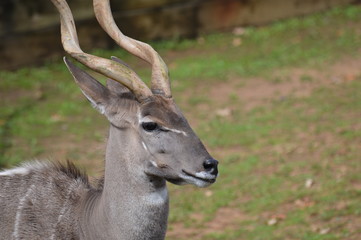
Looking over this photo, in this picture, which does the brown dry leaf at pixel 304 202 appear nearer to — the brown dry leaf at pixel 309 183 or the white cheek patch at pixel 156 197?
the brown dry leaf at pixel 309 183

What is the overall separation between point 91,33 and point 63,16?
6.67 m

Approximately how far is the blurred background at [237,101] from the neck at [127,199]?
39 cm

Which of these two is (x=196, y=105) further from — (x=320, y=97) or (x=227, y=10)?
(x=227, y=10)

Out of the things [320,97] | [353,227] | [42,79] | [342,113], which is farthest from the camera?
[42,79]

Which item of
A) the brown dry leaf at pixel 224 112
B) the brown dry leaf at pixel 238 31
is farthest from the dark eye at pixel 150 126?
the brown dry leaf at pixel 238 31

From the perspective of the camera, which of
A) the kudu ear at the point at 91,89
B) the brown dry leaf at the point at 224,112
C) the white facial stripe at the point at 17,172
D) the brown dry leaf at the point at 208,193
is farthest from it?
the brown dry leaf at the point at 224,112

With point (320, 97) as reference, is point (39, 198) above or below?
above

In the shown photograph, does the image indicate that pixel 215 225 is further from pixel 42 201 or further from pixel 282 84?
pixel 282 84

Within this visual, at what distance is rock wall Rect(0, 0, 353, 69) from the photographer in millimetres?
10781

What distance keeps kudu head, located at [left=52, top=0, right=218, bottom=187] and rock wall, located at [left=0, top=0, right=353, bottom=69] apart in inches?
254

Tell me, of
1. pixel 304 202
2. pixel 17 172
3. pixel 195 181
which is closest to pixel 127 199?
pixel 195 181

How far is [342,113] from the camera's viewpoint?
28.2 feet

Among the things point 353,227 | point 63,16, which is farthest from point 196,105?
point 63,16

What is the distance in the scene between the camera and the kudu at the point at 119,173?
4.08 meters
